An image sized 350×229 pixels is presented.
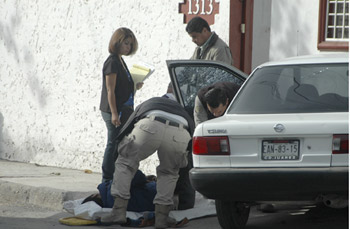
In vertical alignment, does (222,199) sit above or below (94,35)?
below

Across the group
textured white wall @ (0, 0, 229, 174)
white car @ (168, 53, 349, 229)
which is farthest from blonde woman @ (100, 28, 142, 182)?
white car @ (168, 53, 349, 229)

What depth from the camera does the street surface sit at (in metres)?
8.08

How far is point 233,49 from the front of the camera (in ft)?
33.9

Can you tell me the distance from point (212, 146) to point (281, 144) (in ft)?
1.81

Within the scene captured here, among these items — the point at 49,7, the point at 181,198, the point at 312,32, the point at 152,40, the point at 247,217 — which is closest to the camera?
the point at 247,217

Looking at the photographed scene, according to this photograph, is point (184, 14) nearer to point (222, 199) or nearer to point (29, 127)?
point (29, 127)

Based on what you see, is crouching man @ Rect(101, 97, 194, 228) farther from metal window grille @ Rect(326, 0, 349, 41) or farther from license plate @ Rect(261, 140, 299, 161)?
metal window grille @ Rect(326, 0, 349, 41)

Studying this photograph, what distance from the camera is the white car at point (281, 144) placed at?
6723 millimetres

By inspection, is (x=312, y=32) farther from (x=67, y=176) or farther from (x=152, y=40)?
(x=67, y=176)

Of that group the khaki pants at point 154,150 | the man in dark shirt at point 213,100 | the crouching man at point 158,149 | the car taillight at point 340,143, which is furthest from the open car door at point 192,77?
the car taillight at point 340,143

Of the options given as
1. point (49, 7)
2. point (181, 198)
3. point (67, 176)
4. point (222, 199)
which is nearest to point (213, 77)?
point (181, 198)

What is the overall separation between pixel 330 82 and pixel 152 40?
386 centimetres

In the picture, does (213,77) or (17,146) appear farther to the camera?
(17,146)

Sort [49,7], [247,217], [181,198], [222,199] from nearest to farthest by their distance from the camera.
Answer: [222,199] < [247,217] < [181,198] < [49,7]
